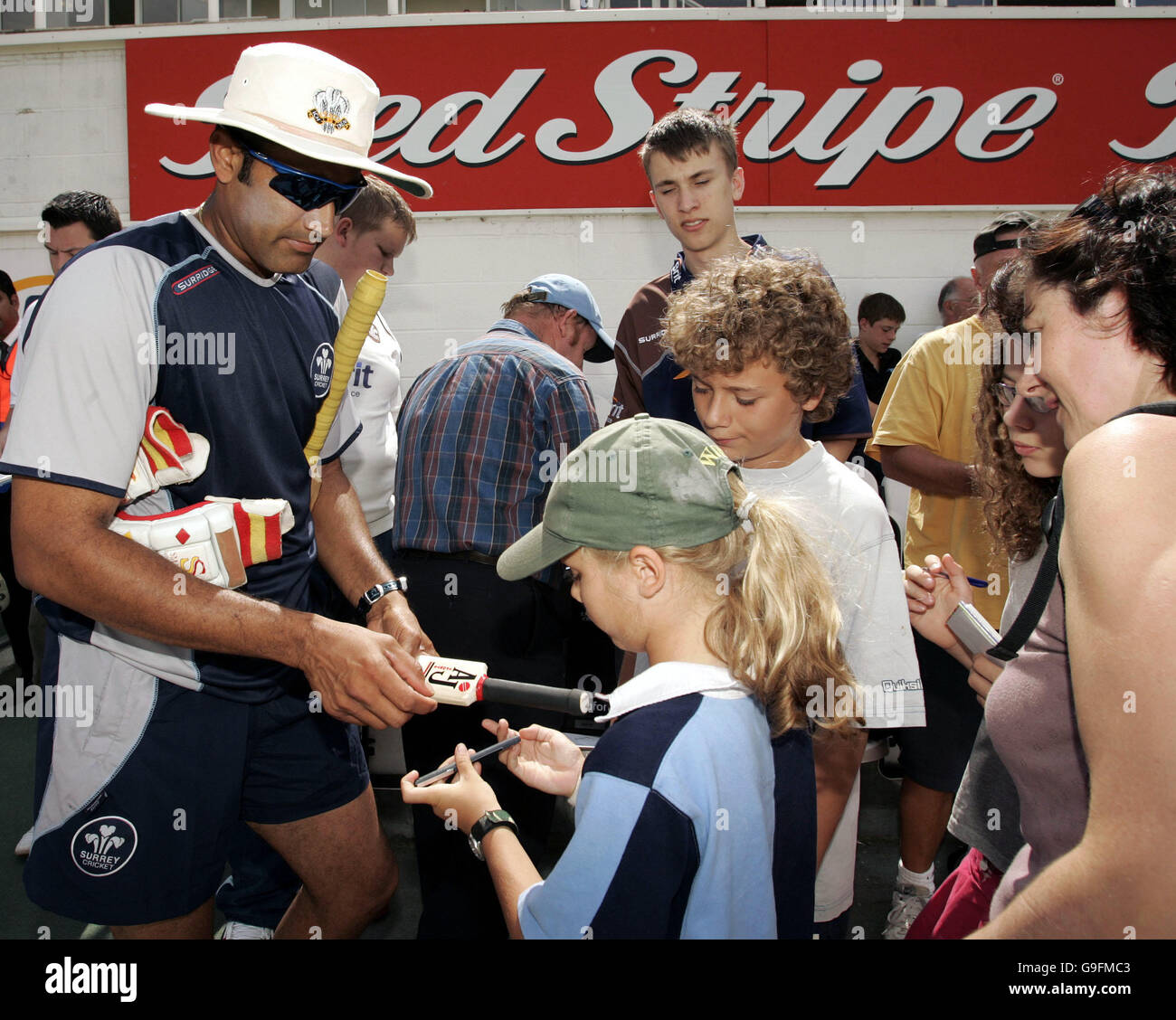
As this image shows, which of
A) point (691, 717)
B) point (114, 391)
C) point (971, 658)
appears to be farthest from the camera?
point (971, 658)

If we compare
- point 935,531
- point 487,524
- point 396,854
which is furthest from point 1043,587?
point 396,854

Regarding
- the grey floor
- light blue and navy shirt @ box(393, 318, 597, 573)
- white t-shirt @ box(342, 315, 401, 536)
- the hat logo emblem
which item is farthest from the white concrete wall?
the hat logo emblem

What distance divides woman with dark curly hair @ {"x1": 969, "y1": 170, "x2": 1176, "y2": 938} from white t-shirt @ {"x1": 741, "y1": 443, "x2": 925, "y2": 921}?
0.55 meters

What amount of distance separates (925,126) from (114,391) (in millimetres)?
5913

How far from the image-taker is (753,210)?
20.8 ft

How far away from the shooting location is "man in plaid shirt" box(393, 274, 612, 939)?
2.88 metres

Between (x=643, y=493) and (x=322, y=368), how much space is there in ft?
3.60

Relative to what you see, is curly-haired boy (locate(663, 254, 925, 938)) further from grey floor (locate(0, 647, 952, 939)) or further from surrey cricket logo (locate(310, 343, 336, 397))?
grey floor (locate(0, 647, 952, 939))

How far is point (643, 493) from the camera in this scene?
1499mm

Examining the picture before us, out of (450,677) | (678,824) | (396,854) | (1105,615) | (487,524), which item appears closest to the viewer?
(1105,615)

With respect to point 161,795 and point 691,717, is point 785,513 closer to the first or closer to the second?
point 691,717

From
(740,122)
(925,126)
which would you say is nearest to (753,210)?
(740,122)

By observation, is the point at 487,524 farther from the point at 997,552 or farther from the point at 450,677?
the point at 997,552

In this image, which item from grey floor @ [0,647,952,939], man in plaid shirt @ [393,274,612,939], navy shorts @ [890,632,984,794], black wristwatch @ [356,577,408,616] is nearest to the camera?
black wristwatch @ [356,577,408,616]
